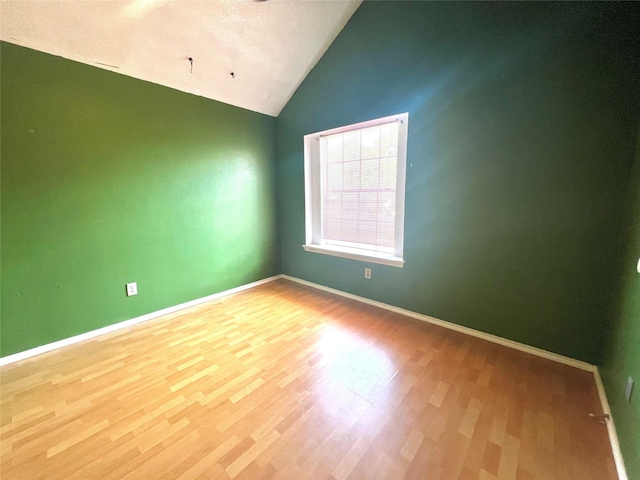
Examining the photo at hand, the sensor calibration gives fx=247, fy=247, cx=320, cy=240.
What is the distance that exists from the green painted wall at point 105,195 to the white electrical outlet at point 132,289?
51 mm

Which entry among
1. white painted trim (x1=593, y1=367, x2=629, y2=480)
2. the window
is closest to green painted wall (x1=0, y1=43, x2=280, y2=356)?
the window

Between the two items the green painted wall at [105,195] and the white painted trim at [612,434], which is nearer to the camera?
the white painted trim at [612,434]

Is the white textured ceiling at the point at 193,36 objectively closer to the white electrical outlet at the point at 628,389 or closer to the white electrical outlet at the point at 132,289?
the white electrical outlet at the point at 132,289

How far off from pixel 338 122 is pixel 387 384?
2.56 metres

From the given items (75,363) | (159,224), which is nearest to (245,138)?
(159,224)

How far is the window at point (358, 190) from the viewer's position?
8.19 ft

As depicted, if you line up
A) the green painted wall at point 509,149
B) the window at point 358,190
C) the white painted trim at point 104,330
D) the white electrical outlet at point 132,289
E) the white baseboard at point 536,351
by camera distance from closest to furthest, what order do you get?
the white baseboard at point 536,351, the green painted wall at point 509,149, the white painted trim at point 104,330, the white electrical outlet at point 132,289, the window at point 358,190

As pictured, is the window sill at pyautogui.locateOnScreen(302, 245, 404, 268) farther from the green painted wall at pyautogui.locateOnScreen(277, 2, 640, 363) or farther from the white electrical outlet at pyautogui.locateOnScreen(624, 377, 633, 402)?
the white electrical outlet at pyautogui.locateOnScreen(624, 377, 633, 402)

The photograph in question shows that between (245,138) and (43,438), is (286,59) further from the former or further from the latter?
(43,438)

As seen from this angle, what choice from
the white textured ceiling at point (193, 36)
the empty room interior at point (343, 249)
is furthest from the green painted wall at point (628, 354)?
the white textured ceiling at point (193, 36)

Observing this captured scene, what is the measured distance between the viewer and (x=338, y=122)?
9.11ft

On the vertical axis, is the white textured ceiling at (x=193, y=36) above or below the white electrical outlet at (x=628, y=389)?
above

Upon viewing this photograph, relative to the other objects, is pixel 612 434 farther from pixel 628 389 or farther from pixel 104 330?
pixel 104 330

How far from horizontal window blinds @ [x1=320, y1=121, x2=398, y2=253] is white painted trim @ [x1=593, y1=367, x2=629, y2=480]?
169 cm
